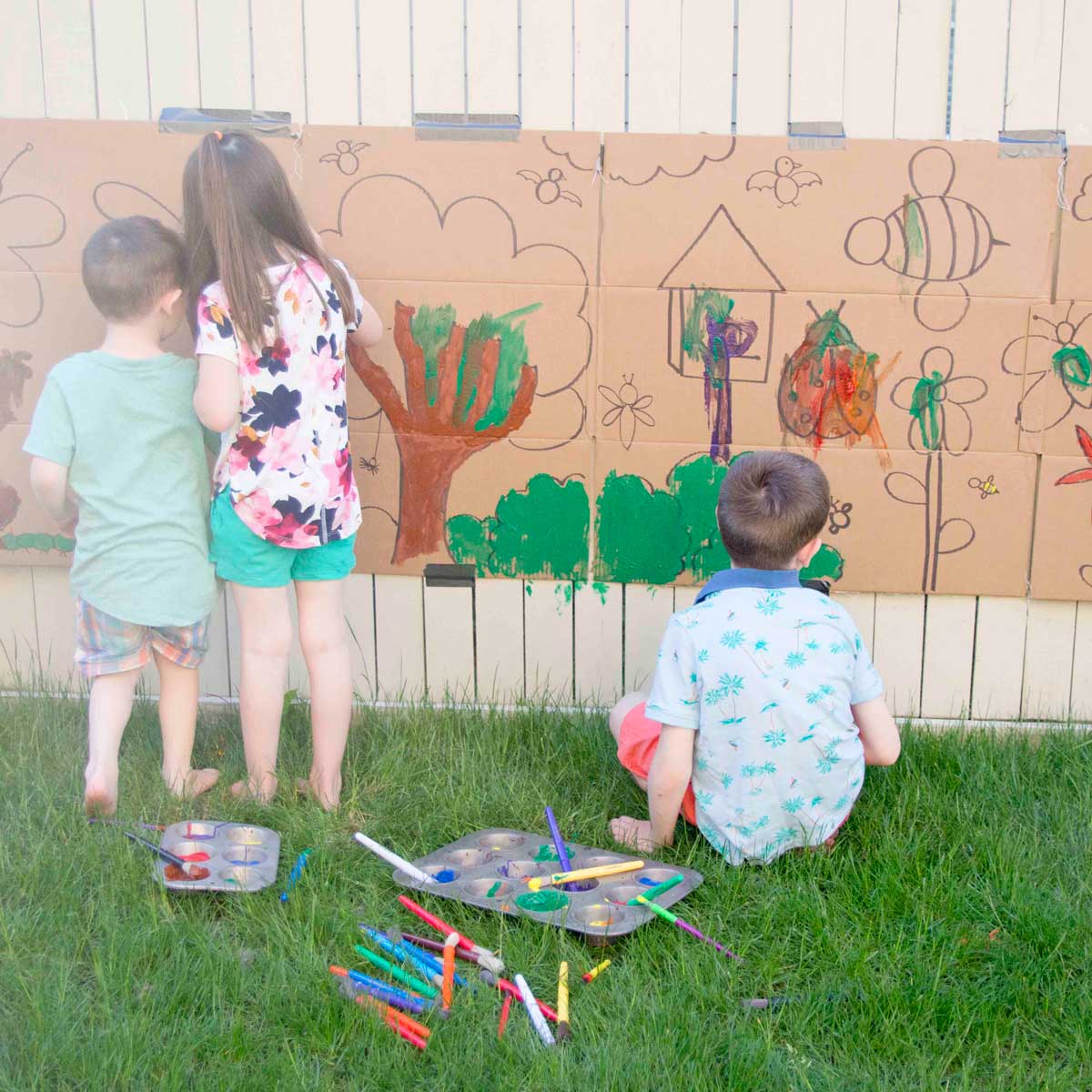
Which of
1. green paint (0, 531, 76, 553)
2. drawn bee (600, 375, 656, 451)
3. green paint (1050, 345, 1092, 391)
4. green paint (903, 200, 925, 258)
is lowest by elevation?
green paint (0, 531, 76, 553)

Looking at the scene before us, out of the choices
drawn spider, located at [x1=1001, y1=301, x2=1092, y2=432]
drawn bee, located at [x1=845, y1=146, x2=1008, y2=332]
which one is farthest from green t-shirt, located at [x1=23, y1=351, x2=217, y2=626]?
drawn spider, located at [x1=1001, y1=301, x2=1092, y2=432]

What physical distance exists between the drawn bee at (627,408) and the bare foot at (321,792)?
1.17 m

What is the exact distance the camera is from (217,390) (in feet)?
8.58

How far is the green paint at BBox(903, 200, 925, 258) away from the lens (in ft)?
9.99

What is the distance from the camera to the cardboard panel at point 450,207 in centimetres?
309

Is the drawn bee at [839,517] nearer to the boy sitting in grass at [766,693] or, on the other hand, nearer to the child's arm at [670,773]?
the boy sitting in grass at [766,693]

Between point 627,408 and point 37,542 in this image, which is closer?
point 627,408

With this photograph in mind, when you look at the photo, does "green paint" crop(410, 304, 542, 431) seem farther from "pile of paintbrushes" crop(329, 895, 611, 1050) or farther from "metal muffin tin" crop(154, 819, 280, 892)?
"pile of paintbrushes" crop(329, 895, 611, 1050)

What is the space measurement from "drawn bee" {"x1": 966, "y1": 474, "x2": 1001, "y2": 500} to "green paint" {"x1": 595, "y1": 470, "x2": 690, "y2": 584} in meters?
0.76

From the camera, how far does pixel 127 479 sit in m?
2.72

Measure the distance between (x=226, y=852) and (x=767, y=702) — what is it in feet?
3.89

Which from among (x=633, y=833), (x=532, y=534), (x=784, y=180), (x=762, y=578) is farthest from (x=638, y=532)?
(x=784, y=180)

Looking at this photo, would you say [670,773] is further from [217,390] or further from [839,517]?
[217,390]

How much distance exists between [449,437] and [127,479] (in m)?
0.87
